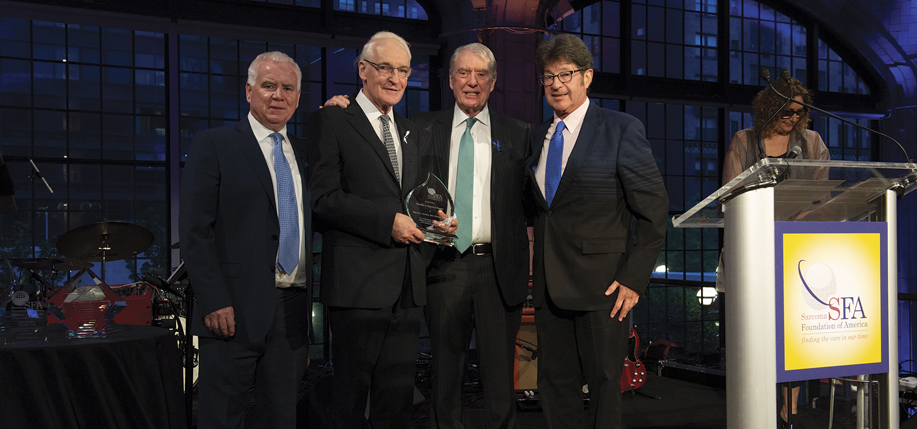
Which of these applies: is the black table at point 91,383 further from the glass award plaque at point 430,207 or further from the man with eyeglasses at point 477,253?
the glass award plaque at point 430,207

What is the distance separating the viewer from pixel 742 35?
9.46 m

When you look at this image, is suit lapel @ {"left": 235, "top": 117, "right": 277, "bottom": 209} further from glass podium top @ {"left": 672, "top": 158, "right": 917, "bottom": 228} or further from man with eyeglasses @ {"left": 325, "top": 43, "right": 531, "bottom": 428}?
glass podium top @ {"left": 672, "top": 158, "right": 917, "bottom": 228}

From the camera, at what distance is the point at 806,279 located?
1677 mm

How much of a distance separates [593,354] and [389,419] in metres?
0.69

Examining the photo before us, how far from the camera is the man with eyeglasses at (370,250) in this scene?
2092 millimetres

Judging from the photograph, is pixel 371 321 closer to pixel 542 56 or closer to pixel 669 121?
pixel 542 56

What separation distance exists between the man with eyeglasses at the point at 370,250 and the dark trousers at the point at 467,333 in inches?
3.2

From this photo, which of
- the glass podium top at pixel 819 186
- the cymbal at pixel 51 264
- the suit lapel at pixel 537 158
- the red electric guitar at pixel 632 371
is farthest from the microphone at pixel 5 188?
the red electric guitar at pixel 632 371

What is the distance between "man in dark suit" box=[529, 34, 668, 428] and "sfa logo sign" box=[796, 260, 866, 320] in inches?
18.6

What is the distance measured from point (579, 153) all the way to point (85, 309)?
191 cm

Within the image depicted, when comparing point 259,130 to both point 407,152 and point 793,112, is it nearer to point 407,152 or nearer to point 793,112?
point 407,152

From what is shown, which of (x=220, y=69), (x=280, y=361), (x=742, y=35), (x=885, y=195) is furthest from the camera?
(x=742, y=35)

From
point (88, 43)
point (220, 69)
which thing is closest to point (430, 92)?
point (220, 69)

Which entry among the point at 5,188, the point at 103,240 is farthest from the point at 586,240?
the point at 103,240
